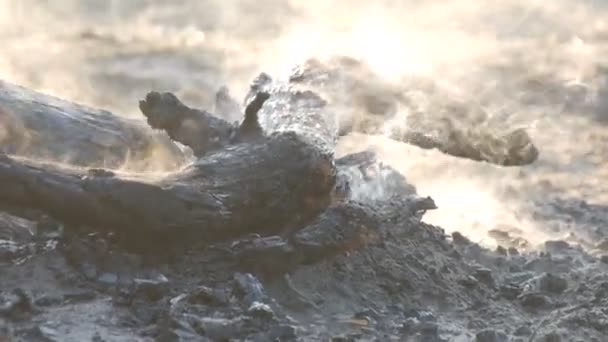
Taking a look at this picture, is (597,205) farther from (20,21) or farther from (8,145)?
(20,21)

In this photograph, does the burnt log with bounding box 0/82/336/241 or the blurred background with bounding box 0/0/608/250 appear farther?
the blurred background with bounding box 0/0/608/250

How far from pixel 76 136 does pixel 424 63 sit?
4114 mm

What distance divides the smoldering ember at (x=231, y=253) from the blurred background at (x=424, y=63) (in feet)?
3.04

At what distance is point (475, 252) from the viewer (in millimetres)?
4520

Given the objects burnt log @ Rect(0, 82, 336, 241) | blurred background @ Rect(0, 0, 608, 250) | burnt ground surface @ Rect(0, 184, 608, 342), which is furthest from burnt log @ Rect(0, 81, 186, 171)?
blurred background @ Rect(0, 0, 608, 250)

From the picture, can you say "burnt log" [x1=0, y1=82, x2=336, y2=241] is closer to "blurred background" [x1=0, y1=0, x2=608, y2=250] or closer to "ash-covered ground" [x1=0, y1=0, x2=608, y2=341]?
"ash-covered ground" [x1=0, y1=0, x2=608, y2=341]

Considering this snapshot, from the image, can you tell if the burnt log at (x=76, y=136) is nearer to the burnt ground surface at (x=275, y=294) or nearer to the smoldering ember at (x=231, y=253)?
the smoldering ember at (x=231, y=253)

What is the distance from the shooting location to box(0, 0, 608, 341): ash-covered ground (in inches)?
139

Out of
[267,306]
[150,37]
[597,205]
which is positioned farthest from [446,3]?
[267,306]

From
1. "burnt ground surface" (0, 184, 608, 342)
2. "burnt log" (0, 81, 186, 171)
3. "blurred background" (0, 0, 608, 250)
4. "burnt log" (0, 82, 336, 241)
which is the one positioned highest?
"blurred background" (0, 0, 608, 250)

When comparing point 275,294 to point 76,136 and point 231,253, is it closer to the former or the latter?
point 231,253

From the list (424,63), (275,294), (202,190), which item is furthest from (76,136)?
(424,63)

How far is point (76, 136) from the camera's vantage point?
443 centimetres

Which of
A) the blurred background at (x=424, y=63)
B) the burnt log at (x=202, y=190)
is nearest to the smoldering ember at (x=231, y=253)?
the burnt log at (x=202, y=190)
